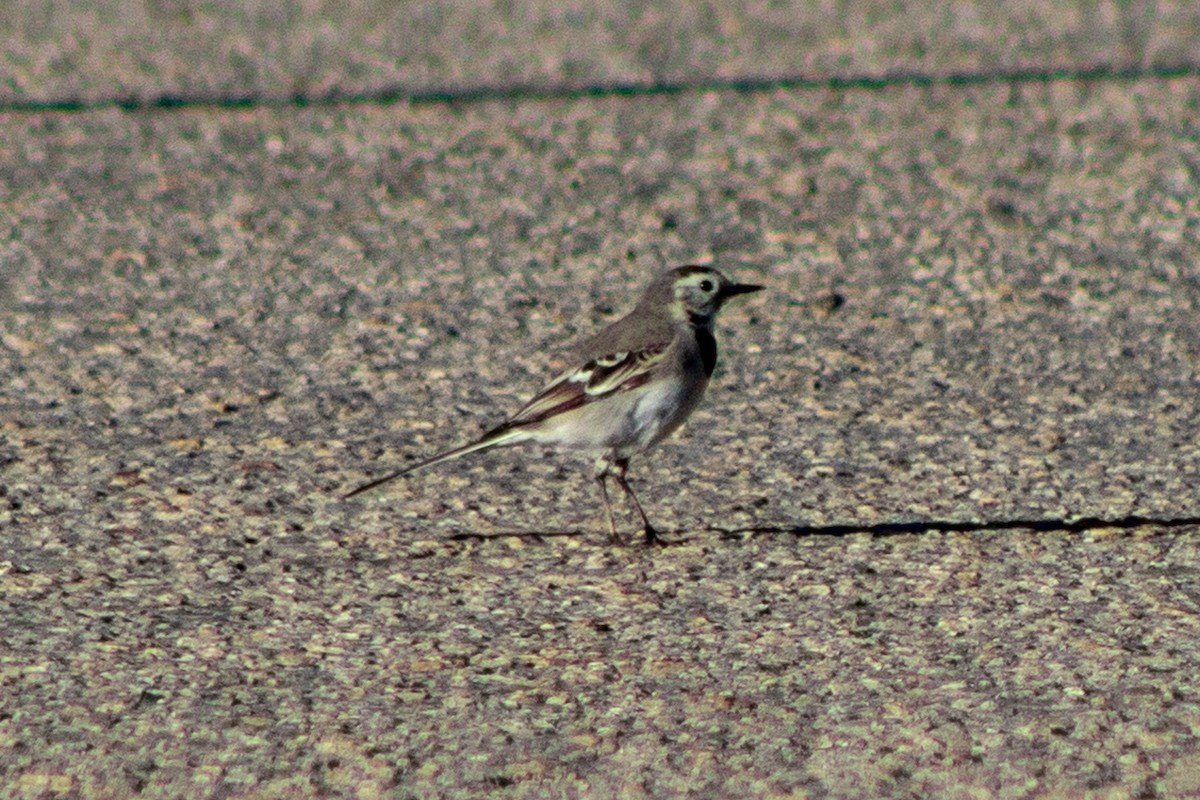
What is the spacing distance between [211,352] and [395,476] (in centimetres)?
248

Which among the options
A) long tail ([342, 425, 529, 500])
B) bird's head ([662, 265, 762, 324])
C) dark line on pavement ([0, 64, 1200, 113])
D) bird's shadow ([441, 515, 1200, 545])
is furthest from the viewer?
dark line on pavement ([0, 64, 1200, 113])

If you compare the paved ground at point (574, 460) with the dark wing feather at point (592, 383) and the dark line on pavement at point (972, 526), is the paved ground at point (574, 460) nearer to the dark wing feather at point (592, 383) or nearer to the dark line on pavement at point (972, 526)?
the dark line on pavement at point (972, 526)

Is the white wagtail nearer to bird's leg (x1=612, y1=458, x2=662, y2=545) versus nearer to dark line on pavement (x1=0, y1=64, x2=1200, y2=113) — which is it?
bird's leg (x1=612, y1=458, x2=662, y2=545)

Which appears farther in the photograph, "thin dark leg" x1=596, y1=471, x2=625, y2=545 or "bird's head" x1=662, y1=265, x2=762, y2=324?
"bird's head" x1=662, y1=265, x2=762, y2=324

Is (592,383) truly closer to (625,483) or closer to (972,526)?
Answer: (625,483)

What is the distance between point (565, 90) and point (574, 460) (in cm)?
700

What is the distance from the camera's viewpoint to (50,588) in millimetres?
6562

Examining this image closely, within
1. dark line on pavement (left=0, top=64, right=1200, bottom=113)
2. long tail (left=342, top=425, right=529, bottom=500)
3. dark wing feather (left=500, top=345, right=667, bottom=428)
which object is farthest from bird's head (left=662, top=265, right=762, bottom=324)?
dark line on pavement (left=0, top=64, right=1200, bottom=113)

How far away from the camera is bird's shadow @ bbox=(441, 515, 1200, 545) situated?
23.5 ft

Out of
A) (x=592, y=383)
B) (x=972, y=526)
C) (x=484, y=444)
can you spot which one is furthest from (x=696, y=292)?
(x=972, y=526)

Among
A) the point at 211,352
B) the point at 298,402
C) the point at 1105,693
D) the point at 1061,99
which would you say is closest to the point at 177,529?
the point at 298,402

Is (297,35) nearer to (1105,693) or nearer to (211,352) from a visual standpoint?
(211,352)

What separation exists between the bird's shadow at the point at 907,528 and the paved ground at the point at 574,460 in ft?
0.07

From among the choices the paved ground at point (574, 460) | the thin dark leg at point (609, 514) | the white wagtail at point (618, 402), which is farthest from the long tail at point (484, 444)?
the thin dark leg at point (609, 514)
